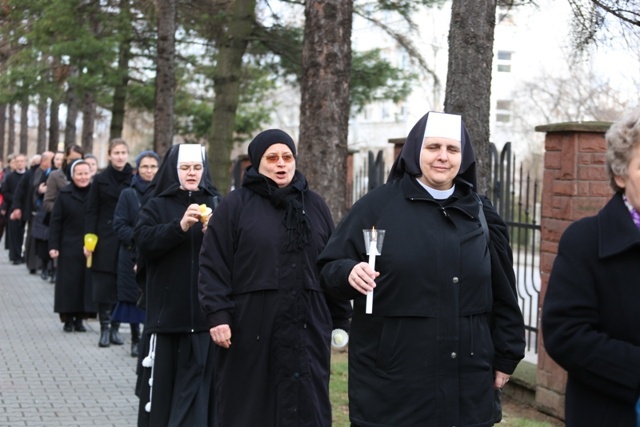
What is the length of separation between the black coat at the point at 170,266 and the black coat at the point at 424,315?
9.45ft

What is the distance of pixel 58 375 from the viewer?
1084 cm

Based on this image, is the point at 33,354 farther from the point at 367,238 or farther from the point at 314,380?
the point at 367,238

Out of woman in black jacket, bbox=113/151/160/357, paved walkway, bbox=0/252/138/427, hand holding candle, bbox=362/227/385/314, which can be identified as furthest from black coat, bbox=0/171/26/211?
hand holding candle, bbox=362/227/385/314

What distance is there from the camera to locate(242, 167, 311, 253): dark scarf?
6.47 metres

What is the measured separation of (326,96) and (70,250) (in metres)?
Answer: 4.60

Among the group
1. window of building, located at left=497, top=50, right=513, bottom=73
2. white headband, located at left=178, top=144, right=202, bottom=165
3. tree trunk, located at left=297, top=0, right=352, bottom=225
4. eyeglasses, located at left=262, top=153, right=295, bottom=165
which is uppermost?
window of building, located at left=497, top=50, right=513, bottom=73

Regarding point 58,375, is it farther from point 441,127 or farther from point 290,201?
point 441,127

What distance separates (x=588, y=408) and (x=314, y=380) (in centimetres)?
262

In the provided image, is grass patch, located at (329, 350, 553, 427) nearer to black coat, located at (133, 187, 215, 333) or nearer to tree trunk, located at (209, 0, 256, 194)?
black coat, located at (133, 187, 215, 333)

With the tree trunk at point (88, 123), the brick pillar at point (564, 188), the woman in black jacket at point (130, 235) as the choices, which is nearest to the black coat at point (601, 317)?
the brick pillar at point (564, 188)

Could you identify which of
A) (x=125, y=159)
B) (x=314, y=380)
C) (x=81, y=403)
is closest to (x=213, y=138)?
(x=125, y=159)

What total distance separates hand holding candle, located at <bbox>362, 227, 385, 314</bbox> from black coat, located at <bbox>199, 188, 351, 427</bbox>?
1631 mm

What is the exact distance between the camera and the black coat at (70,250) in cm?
1370

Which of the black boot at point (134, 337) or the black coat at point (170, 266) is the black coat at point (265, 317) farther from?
the black boot at point (134, 337)
